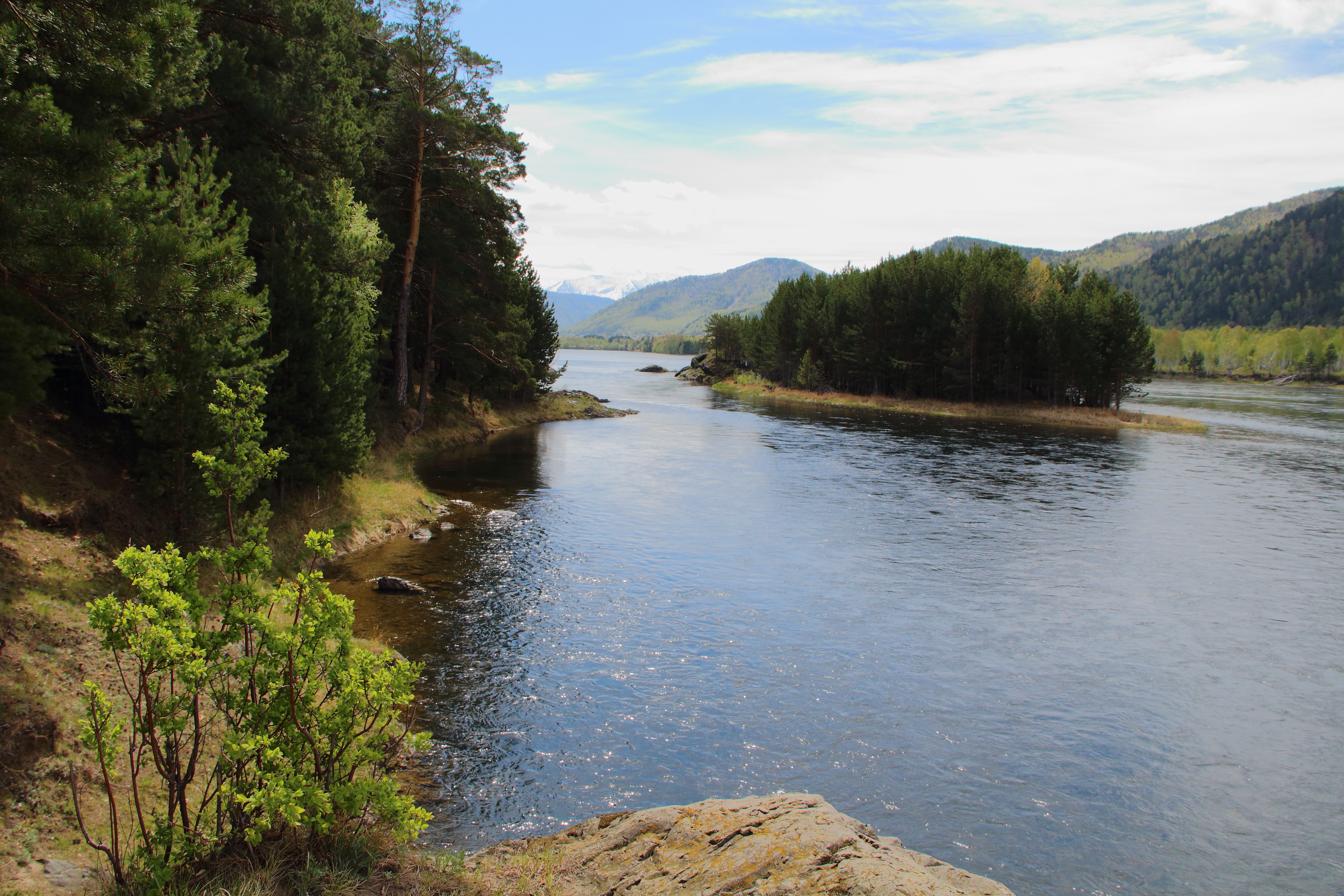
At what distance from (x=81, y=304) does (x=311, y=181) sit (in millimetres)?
14961

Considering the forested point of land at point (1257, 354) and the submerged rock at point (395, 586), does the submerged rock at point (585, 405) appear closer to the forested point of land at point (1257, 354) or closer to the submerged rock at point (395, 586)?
the submerged rock at point (395, 586)

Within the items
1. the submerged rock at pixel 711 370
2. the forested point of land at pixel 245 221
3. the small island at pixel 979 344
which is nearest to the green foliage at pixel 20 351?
the forested point of land at pixel 245 221

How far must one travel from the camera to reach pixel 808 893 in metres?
6.70

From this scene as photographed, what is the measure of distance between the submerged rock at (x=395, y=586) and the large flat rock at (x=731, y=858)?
11.1 meters

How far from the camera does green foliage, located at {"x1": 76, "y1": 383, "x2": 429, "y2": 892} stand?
20.5ft

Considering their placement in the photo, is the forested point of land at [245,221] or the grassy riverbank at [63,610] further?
the forested point of land at [245,221]

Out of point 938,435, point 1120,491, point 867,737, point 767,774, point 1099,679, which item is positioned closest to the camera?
point 767,774

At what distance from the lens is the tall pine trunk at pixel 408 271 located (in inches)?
1367

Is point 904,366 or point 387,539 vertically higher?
point 904,366

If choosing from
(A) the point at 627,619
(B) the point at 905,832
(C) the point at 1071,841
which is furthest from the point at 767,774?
(A) the point at 627,619

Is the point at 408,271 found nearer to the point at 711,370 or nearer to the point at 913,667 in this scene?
the point at 913,667

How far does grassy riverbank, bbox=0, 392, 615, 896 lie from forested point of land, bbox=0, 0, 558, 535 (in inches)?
33.8

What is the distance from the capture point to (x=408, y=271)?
1428 inches

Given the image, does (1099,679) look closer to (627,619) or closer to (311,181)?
(627,619)
